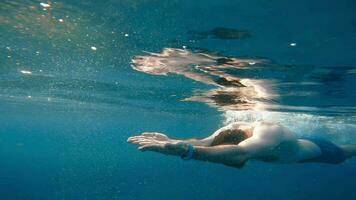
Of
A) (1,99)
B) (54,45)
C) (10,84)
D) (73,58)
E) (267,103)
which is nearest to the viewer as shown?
(54,45)

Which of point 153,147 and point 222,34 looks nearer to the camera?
point 153,147

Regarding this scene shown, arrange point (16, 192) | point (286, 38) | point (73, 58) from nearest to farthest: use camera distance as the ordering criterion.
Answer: point (286, 38) < point (73, 58) < point (16, 192)

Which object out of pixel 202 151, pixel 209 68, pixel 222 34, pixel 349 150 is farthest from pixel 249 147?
pixel 209 68

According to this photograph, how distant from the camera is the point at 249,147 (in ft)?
21.0

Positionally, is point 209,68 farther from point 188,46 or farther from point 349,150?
point 349,150

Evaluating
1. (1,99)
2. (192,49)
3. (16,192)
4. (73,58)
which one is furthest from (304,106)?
A: (16,192)

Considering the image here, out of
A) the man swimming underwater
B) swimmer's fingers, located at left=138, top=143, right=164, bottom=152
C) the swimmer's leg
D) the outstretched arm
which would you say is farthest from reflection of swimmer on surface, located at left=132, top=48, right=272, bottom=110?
swimmer's fingers, located at left=138, top=143, right=164, bottom=152

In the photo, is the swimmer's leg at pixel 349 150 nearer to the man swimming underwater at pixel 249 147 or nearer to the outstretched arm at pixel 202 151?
the man swimming underwater at pixel 249 147

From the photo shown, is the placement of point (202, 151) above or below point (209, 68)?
below

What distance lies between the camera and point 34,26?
1159cm

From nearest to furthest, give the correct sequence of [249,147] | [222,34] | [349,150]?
1. [249,147]
2. [222,34]
3. [349,150]

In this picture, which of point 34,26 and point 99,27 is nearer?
point 99,27

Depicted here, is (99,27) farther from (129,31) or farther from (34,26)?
(34,26)

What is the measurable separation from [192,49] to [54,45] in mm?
5874
